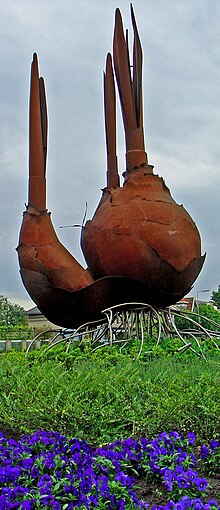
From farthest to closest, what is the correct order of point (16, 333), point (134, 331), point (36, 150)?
point (16, 333)
point (36, 150)
point (134, 331)

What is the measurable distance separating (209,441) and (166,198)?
3168 mm

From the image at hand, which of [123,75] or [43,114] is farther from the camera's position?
[43,114]

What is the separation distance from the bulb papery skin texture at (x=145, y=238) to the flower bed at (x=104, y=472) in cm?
266

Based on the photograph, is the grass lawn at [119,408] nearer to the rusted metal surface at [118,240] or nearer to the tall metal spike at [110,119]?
the rusted metal surface at [118,240]

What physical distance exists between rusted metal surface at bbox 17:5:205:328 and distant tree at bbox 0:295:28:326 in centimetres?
2462

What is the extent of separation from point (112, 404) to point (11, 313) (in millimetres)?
32065

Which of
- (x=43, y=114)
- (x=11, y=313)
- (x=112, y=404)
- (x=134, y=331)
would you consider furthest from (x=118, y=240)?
(x=11, y=313)

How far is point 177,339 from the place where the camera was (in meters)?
6.11

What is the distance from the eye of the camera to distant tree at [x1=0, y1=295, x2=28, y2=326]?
105 ft

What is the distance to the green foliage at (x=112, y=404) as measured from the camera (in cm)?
335

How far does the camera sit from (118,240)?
588 cm

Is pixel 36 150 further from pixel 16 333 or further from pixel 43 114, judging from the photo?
pixel 16 333

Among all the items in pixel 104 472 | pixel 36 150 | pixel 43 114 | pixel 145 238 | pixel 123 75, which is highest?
pixel 123 75

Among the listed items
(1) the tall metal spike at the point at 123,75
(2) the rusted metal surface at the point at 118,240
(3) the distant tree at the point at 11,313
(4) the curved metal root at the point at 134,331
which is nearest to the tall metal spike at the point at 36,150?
(2) the rusted metal surface at the point at 118,240
